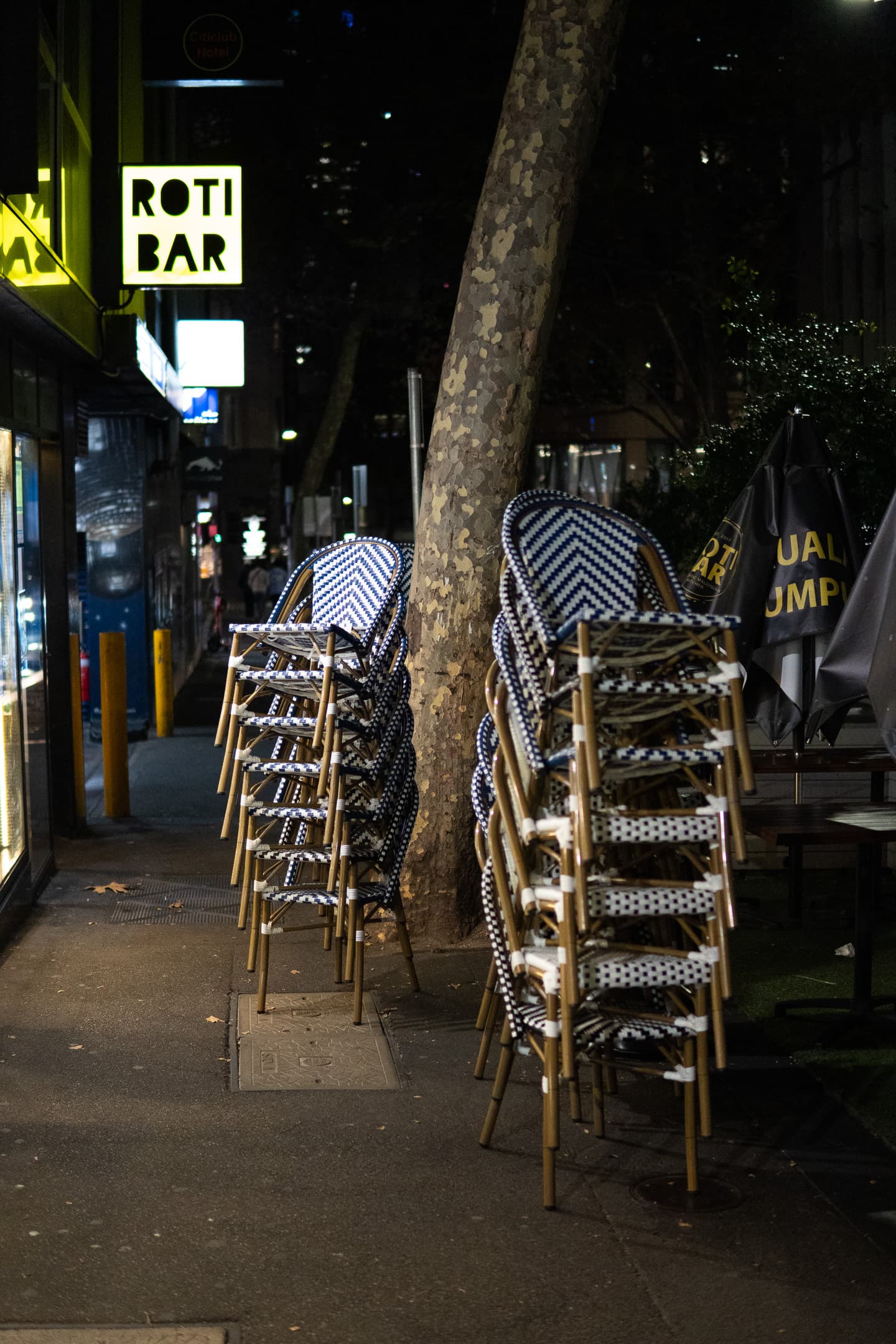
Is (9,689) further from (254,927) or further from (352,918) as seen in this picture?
(352,918)

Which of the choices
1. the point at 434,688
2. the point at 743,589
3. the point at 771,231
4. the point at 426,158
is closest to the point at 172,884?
the point at 434,688

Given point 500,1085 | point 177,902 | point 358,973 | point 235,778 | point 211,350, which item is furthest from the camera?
point 211,350

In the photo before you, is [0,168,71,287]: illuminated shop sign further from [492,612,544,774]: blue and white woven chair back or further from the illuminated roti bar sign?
[492,612,544,774]: blue and white woven chair back

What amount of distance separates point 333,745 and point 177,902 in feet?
9.82

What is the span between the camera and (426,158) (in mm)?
23125

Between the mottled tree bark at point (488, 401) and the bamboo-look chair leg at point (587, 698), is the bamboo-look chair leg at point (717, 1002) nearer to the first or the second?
the bamboo-look chair leg at point (587, 698)

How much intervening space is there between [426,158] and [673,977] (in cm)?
2047

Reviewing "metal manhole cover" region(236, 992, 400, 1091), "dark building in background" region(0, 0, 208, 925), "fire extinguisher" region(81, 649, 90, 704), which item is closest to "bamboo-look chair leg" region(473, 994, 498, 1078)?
"metal manhole cover" region(236, 992, 400, 1091)

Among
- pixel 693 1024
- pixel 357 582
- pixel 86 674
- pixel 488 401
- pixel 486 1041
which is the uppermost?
pixel 488 401

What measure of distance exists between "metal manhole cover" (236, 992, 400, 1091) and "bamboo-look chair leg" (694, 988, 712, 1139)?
52.8 inches

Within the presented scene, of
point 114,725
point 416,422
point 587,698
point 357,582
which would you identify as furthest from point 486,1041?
point 114,725

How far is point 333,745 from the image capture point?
6.25 meters

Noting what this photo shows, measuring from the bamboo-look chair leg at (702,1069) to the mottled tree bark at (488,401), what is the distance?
3216 millimetres

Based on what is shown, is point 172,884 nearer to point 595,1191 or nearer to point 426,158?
point 595,1191
